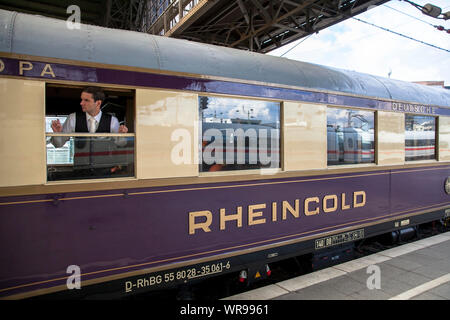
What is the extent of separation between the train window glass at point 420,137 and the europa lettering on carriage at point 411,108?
4.0 inches

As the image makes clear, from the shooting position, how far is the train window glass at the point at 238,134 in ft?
11.2

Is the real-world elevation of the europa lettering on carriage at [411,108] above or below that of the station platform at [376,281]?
above

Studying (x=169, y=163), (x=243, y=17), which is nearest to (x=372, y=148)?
(x=169, y=163)

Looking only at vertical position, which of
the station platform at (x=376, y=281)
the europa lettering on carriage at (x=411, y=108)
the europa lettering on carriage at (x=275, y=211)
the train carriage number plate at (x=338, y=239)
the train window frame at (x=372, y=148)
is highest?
the europa lettering on carriage at (x=411, y=108)

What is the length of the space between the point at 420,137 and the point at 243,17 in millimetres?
6241

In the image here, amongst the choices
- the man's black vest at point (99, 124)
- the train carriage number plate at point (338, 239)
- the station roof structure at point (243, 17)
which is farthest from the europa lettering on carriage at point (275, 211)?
the station roof structure at point (243, 17)

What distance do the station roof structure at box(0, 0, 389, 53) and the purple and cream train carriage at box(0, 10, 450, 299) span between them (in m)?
4.13

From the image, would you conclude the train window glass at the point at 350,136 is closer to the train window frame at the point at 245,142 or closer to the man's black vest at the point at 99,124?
the train window frame at the point at 245,142

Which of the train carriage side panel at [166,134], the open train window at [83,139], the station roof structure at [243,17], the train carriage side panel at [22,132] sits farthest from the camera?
the station roof structure at [243,17]

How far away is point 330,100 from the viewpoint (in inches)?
173
